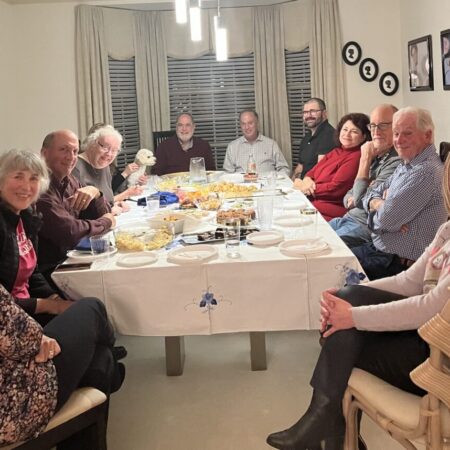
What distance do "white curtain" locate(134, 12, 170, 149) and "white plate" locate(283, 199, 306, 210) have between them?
9.31ft

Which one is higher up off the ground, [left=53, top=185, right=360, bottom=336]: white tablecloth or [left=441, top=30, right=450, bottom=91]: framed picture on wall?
[left=441, top=30, right=450, bottom=91]: framed picture on wall

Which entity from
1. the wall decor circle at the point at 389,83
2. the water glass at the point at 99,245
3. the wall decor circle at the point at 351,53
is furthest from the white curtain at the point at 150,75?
the water glass at the point at 99,245

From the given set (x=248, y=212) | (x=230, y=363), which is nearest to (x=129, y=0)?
(x=248, y=212)

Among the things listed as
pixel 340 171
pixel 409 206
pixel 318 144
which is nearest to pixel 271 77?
pixel 318 144

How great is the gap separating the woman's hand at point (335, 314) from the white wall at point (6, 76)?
424 cm

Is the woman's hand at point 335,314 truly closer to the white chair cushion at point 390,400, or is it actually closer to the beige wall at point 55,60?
the white chair cushion at point 390,400

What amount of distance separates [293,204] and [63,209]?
1306mm

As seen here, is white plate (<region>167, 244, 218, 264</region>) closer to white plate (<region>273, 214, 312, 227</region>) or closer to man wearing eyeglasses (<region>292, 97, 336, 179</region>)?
white plate (<region>273, 214, 312, 227</region>)

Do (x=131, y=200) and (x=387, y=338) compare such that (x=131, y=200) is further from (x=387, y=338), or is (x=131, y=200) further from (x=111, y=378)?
(x=387, y=338)

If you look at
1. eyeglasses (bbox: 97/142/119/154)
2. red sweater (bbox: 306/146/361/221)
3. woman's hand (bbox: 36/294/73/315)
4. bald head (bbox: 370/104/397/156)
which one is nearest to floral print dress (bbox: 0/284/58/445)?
woman's hand (bbox: 36/294/73/315)

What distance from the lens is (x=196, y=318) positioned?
2.19m

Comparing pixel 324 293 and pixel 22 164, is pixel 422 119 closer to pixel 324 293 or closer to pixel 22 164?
pixel 324 293

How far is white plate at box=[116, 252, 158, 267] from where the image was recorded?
2182mm

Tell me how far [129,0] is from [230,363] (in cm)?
409
